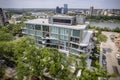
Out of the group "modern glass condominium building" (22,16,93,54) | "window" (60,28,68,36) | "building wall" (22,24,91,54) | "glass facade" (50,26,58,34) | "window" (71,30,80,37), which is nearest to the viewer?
"window" (71,30,80,37)

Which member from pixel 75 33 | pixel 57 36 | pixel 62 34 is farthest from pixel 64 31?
pixel 75 33

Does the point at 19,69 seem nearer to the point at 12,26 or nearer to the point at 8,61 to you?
the point at 8,61

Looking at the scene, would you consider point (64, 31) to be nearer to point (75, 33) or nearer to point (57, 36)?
point (57, 36)

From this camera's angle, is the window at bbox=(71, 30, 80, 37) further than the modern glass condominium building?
No

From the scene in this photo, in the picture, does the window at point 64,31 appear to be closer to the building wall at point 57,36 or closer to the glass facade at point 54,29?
the building wall at point 57,36

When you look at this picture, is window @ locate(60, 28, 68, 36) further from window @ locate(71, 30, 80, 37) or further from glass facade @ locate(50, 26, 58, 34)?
window @ locate(71, 30, 80, 37)

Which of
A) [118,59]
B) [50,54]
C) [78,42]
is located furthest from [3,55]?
[118,59]

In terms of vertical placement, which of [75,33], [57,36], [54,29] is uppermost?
[54,29]

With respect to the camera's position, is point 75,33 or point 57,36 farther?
point 57,36

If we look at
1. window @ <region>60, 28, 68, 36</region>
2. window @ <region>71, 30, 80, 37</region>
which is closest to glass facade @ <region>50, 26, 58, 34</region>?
window @ <region>60, 28, 68, 36</region>
